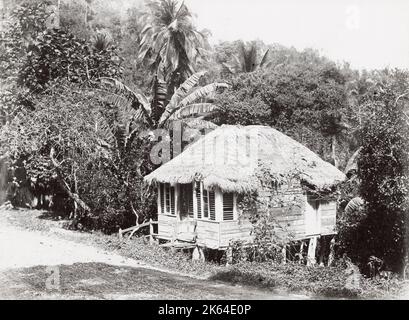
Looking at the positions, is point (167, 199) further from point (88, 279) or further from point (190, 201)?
Answer: point (88, 279)

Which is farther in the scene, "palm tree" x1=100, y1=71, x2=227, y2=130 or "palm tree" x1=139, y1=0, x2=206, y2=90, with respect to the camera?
"palm tree" x1=139, y1=0, x2=206, y2=90

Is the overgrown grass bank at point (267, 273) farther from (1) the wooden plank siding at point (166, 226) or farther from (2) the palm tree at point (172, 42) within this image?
(2) the palm tree at point (172, 42)

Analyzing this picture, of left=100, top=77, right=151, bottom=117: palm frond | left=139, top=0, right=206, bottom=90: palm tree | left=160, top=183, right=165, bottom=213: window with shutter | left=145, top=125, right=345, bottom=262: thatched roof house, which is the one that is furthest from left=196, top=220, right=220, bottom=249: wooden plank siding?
left=139, top=0, right=206, bottom=90: palm tree

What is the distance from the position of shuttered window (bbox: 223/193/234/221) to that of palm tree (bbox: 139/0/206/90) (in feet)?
51.0

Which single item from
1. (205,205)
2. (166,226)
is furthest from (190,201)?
(166,226)

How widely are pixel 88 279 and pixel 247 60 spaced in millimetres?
25158

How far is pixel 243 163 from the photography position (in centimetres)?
2170

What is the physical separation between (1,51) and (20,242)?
13.5 metres

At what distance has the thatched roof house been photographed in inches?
800

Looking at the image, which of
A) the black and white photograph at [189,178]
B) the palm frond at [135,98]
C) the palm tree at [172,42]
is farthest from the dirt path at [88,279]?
the palm tree at [172,42]

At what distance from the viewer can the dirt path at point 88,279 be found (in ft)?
42.5

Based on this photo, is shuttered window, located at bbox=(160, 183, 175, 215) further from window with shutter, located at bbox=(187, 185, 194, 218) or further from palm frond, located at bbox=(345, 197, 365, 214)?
palm frond, located at bbox=(345, 197, 365, 214)

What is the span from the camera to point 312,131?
30531 millimetres
